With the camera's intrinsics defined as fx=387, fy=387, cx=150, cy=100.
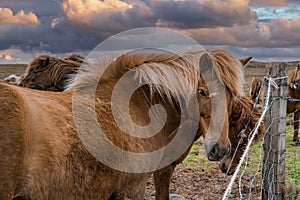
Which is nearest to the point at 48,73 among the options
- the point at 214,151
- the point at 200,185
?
the point at 200,185

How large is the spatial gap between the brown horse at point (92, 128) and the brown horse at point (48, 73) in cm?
262

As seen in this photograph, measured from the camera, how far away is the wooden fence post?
4355 mm

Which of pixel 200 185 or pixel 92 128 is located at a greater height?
pixel 92 128

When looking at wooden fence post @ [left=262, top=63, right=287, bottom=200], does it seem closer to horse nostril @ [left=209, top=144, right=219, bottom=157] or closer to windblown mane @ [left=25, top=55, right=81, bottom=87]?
horse nostril @ [left=209, top=144, right=219, bottom=157]

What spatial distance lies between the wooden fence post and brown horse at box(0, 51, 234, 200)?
2.19 feet

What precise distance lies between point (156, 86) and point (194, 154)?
5.36 m

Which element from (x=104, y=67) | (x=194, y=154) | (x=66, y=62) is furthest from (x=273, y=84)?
(x=194, y=154)

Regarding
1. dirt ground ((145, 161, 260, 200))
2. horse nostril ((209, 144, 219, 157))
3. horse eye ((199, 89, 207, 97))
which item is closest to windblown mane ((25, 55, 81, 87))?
Answer: dirt ground ((145, 161, 260, 200))

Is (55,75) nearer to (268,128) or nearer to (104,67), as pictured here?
(104,67)

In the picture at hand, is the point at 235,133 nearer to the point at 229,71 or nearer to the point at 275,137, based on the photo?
the point at 275,137

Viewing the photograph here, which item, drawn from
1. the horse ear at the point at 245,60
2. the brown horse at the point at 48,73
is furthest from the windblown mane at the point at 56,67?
the horse ear at the point at 245,60

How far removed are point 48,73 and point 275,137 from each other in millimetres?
3894

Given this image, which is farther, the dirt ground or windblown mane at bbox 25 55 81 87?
windblown mane at bbox 25 55 81 87

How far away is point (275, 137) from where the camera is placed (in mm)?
4383
